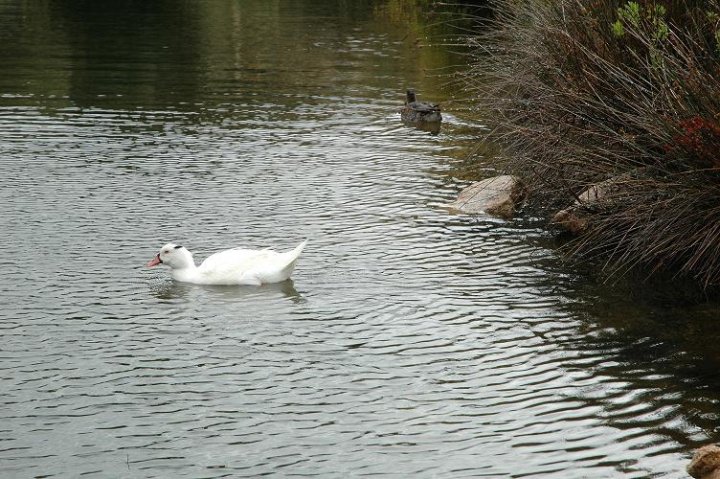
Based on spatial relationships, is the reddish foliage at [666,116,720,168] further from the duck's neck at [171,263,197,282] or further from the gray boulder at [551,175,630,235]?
the duck's neck at [171,263,197,282]

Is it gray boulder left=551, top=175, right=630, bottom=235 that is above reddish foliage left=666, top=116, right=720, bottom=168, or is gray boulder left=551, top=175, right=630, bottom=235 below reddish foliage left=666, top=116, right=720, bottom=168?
below

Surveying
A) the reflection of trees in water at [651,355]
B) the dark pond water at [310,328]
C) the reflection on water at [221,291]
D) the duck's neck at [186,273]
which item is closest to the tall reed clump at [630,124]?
the reflection of trees in water at [651,355]

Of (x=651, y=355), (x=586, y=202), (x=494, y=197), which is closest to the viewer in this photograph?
(x=651, y=355)

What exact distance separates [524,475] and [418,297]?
4.44m

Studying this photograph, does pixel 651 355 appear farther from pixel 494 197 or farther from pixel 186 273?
pixel 494 197

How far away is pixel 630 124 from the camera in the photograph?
14.6 m

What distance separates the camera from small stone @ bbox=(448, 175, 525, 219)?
55.8ft

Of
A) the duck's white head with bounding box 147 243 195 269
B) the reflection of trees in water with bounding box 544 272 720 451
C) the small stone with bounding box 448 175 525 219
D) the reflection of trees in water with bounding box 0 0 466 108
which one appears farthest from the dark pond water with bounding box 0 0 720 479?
the reflection of trees in water with bounding box 0 0 466 108

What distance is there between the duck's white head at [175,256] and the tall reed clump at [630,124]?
462cm

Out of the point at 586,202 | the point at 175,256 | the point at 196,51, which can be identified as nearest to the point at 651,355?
the point at 586,202

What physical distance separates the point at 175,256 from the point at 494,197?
525 cm

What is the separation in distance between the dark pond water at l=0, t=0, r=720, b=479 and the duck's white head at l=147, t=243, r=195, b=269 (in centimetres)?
28

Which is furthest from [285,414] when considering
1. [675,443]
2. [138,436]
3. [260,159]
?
[260,159]

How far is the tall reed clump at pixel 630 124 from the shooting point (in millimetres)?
13508
